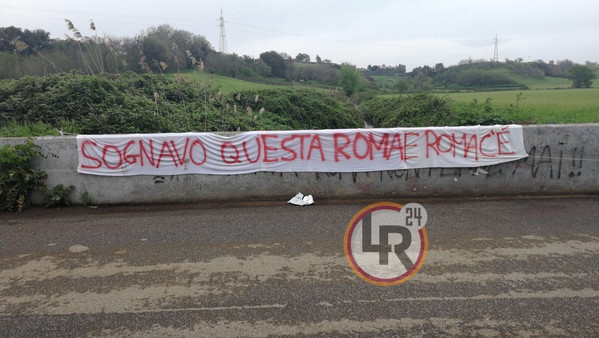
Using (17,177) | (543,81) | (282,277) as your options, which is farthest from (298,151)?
(543,81)

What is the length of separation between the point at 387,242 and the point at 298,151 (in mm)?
2995

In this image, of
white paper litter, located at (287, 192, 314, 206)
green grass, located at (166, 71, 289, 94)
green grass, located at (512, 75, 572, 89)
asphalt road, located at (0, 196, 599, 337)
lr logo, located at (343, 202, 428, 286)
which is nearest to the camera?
asphalt road, located at (0, 196, 599, 337)

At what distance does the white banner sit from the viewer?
777cm

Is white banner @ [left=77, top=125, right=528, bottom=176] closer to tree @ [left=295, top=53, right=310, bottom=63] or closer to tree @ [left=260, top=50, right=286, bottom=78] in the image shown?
tree @ [left=260, top=50, right=286, bottom=78]

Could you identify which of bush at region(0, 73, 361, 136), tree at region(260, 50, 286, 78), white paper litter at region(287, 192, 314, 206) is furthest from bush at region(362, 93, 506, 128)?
tree at region(260, 50, 286, 78)

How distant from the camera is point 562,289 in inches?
165

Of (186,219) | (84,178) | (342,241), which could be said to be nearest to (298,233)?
(342,241)

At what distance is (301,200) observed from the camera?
762 cm

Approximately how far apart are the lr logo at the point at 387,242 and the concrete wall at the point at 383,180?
2.27ft

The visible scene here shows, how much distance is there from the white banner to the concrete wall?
15cm

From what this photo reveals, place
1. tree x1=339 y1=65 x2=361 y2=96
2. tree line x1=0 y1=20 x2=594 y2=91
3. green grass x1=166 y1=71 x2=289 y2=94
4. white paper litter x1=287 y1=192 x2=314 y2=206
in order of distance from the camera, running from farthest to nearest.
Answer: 1. tree x1=339 y1=65 x2=361 y2=96
2. green grass x1=166 y1=71 x2=289 y2=94
3. tree line x1=0 y1=20 x2=594 y2=91
4. white paper litter x1=287 y1=192 x2=314 y2=206

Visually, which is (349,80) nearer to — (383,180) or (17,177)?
(383,180)

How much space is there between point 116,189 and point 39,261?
2.71m

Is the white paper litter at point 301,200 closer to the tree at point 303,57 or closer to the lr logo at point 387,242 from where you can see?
the lr logo at point 387,242
